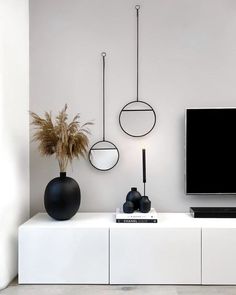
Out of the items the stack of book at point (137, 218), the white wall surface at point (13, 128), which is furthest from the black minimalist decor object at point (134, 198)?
the white wall surface at point (13, 128)

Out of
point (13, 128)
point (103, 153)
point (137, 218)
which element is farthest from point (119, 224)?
point (13, 128)

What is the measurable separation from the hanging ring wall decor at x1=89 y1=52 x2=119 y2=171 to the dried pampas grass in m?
0.17

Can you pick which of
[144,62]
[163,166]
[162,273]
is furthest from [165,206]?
[144,62]

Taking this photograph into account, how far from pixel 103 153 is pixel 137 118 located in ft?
1.38

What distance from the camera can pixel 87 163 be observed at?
2797mm

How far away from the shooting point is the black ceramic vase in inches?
94.6

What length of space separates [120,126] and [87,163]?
0.43 m

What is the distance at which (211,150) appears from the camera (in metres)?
2.66

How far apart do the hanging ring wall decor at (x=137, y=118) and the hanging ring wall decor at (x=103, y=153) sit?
18cm

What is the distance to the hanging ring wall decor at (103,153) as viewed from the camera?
275 cm

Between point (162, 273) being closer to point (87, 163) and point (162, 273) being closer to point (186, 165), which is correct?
point (186, 165)

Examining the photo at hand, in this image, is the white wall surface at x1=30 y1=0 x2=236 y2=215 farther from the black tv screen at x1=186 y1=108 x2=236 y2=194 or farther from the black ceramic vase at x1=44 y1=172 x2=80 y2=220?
the black ceramic vase at x1=44 y1=172 x2=80 y2=220

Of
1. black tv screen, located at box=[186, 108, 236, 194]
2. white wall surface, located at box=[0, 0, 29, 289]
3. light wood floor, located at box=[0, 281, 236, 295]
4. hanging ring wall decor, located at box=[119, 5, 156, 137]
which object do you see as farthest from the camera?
hanging ring wall decor, located at box=[119, 5, 156, 137]

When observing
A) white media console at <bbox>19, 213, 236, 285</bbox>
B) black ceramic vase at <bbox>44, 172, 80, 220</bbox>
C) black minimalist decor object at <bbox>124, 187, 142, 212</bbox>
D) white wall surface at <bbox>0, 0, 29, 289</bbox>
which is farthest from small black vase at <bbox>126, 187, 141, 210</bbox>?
white wall surface at <bbox>0, 0, 29, 289</bbox>
